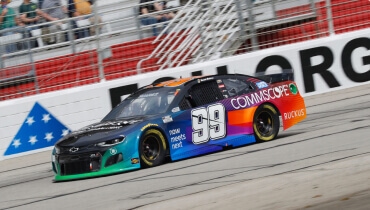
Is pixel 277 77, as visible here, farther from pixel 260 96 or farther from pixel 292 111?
pixel 260 96

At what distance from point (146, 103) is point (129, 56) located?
616cm

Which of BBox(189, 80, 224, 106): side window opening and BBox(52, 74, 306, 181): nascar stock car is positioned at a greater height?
BBox(189, 80, 224, 106): side window opening

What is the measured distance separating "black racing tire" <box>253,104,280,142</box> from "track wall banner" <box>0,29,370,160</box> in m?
4.92

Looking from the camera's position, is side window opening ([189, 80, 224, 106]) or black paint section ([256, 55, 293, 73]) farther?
black paint section ([256, 55, 293, 73])

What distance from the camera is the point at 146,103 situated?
13.2m

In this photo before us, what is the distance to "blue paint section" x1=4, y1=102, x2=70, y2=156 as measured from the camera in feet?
55.7

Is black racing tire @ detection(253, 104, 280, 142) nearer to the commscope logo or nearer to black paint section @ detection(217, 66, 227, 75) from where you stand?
the commscope logo

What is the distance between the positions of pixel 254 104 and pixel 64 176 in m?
3.25

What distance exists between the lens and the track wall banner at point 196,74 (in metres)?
17.1

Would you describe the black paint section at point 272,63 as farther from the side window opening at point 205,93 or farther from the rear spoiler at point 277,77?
the side window opening at point 205,93

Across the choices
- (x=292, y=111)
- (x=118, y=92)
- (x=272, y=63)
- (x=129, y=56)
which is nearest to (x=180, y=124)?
(x=292, y=111)

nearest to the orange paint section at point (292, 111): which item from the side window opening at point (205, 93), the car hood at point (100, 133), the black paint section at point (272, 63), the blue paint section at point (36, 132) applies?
the side window opening at point (205, 93)

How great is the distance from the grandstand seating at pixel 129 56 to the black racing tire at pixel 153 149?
5968 mm

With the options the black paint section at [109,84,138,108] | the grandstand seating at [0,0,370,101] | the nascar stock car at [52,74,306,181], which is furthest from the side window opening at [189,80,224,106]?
the grandstand seating at [0,0,370,101]
